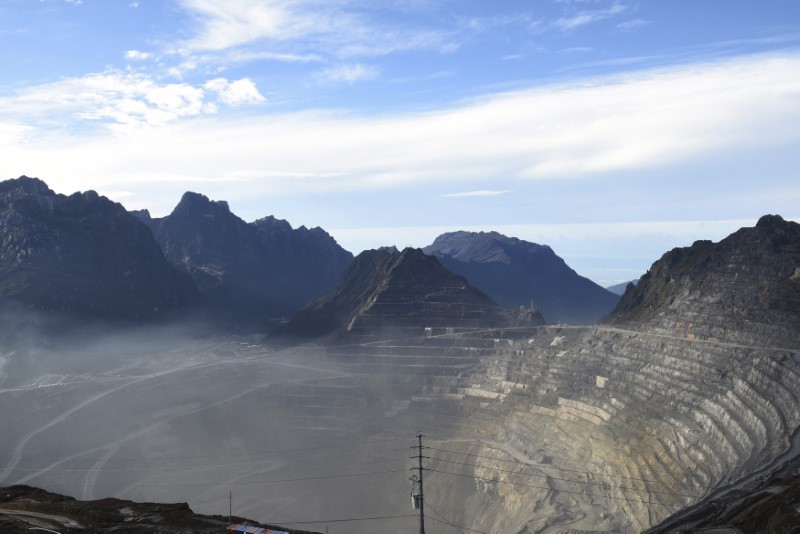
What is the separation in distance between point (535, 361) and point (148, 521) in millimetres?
100734

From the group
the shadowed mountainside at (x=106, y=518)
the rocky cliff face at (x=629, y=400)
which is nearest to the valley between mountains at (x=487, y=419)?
the rocky cliff face at (x=629, y=400)

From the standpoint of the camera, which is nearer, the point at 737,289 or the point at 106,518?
the point at 106,518

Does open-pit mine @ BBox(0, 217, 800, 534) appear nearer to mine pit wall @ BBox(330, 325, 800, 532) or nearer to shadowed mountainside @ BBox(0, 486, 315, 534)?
mine pit wall @ BBox(330, 325, 800, 532)

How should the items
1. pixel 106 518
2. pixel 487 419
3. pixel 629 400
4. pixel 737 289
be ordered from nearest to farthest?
pixel 106 518, pixel 629 400, pixel 737 289, pixel 487 419

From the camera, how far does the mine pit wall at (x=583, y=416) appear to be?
4021 inches

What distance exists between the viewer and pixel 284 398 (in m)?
184

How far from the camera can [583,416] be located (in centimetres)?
13675

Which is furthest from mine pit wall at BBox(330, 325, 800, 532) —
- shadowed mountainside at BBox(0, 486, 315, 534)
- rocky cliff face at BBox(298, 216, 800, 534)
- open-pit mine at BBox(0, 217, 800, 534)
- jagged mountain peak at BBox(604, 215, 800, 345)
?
shadowed mountainside at BBox(0, 486, 315, 534)

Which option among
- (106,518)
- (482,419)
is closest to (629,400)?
(482,419)

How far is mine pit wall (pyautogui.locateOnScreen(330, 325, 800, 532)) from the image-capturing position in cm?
10212

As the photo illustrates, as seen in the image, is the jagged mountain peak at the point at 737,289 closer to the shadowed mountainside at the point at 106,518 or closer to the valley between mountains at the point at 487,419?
the valley between mountains at the point at 487,419

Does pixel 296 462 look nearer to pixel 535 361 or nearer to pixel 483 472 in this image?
pixel 483 472

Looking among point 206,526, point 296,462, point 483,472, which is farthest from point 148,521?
point 296,462

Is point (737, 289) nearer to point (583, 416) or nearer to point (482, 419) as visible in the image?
point (583, 416)
